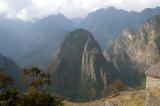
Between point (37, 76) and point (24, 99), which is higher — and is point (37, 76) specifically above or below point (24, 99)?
above

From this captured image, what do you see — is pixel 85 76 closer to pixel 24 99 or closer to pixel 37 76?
pixel 37 76

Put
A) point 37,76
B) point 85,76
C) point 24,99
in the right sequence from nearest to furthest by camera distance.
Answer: point 24,99 < point 37,76 < point 85,76

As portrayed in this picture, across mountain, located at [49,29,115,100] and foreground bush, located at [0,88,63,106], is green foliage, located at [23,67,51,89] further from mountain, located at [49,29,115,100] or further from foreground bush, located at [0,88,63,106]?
mountain, located at [49,29,115,100]

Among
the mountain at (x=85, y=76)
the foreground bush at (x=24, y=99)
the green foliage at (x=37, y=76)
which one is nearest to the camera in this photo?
the foreground bush at (x=24, y=99)

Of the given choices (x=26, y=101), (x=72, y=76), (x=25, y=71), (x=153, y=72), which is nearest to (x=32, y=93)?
(x=26, y=101)

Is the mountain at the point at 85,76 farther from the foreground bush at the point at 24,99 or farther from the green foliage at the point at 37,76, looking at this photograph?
the foreground bush at the point at 24,99

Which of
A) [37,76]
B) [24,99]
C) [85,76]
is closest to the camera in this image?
[24,99]

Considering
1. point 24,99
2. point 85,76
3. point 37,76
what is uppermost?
point 85,76

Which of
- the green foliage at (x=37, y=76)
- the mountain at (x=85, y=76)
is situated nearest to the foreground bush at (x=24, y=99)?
the green foliage at (x=37, y=76)

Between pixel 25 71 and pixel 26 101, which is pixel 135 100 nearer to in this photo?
pixel 26 101

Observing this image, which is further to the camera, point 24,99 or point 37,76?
point 37,76

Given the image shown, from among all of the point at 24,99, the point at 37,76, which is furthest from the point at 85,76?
the point at 24,99

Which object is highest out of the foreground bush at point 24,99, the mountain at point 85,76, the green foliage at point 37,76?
the mountain at point 85,76
